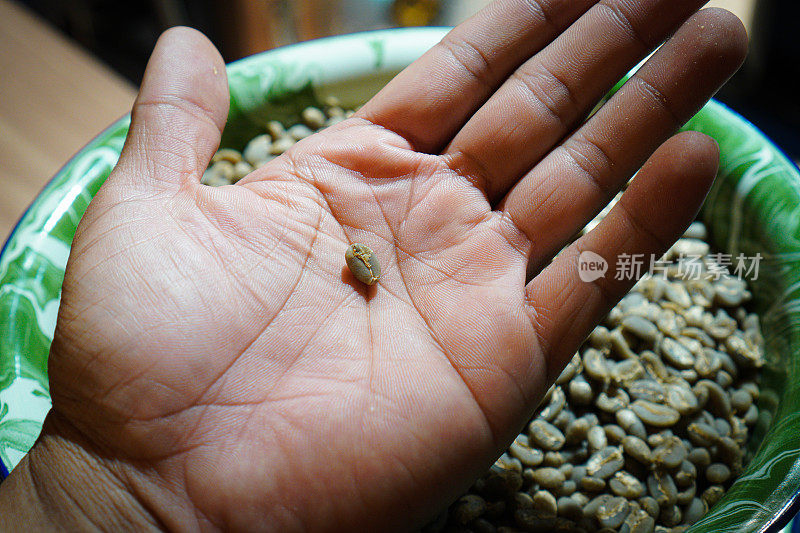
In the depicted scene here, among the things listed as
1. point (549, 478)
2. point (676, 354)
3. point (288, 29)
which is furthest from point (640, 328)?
point (288, 29)

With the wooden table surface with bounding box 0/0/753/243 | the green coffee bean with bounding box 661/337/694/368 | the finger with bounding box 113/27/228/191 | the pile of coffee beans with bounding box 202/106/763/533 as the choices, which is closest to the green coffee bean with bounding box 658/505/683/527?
the pile of coffee beans with bounding box 202/106/763/533

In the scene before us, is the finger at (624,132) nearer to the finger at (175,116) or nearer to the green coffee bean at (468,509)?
the green coffee bean at (468,509)

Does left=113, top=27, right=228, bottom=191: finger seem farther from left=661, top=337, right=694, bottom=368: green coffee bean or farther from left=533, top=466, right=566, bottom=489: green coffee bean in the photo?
left=661, top=337, right=694, bottom=368: green coffee bean

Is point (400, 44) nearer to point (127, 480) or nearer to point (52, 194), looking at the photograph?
point (52, 194)

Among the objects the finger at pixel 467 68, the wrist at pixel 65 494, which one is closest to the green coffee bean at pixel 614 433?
the finger at pixel 467 68

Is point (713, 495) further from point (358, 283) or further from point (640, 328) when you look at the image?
point (358, 283)

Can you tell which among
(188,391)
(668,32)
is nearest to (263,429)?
(188,391)
